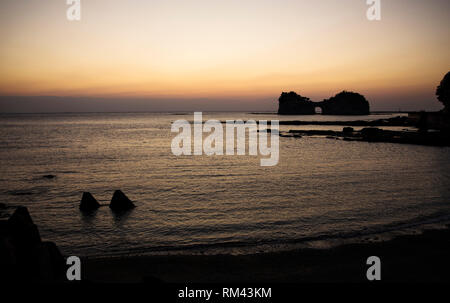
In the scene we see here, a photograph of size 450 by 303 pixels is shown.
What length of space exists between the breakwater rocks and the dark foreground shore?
1.60 meters

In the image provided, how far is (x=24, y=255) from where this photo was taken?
19.3 feet

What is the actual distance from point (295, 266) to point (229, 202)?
6678mm

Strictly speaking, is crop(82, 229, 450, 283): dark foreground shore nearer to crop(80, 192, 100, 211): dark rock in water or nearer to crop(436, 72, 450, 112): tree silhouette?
crop(80, 192, 100, 211): dark rock in water

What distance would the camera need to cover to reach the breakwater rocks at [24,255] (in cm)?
523

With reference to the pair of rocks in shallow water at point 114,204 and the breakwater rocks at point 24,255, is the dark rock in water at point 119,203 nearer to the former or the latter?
the pair of rocks in shallow water at point 114,204

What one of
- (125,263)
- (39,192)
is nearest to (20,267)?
(125,263)

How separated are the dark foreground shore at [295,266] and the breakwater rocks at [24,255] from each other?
5.24 ft

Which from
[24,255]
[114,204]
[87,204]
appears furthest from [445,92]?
[24,255]

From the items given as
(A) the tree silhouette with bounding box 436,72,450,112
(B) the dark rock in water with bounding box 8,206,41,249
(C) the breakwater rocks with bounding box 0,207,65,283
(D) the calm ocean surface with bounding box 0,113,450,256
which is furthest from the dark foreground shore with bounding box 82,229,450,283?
(A) the tree silhouette with bounding box 436,72,450,112

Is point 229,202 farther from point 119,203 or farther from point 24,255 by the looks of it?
point 24,255

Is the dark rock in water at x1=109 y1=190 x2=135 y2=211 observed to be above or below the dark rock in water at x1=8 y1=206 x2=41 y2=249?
below

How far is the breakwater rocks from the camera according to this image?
206 inches

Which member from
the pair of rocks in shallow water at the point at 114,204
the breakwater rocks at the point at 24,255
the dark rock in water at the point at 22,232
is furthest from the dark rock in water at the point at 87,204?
the dark rock in water at the point at 22,232
